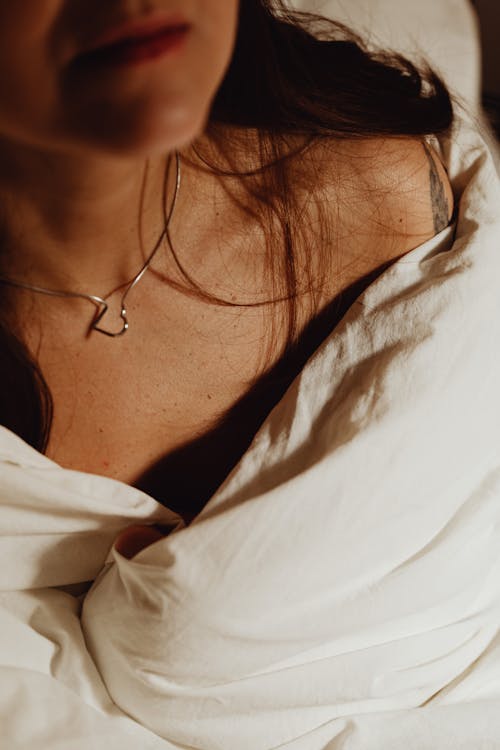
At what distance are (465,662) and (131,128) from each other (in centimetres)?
57

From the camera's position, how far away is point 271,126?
70cm

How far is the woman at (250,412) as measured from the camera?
596mm

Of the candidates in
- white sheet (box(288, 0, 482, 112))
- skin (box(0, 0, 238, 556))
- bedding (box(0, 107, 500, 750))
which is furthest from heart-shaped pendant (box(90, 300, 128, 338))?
white sheet (box(288, 0, 482, 112))

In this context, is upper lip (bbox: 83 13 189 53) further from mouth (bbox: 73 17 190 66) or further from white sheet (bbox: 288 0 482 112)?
white sheet (bbox: 288 0 482 112)

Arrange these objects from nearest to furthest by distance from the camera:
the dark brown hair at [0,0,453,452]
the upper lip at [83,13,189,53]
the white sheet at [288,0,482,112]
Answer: the upper lip at [83,13,189,53] < the dark brown hair at [0,0,453,452] < the white sheet at [288,0,482,112]

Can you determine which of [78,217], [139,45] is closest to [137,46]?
[139,45]

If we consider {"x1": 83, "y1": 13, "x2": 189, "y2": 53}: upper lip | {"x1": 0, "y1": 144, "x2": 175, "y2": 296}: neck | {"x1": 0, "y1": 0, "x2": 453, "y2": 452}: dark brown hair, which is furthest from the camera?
{"x1": 0, "y1": 0, "x2": 453, "y2": 452}: dark brown hair

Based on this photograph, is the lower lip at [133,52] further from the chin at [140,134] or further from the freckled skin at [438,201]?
the freckled skin at [438,201]

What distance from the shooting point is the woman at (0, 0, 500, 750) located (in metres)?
0.60

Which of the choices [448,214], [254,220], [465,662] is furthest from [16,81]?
[465,662]

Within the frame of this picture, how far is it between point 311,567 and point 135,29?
1.31 feet

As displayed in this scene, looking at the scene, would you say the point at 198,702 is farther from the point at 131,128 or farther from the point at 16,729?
the point at 131,128

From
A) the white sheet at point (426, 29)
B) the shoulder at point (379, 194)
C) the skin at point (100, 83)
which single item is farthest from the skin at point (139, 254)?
the white sheet at point (426, 29)

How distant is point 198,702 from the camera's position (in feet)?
2.04
